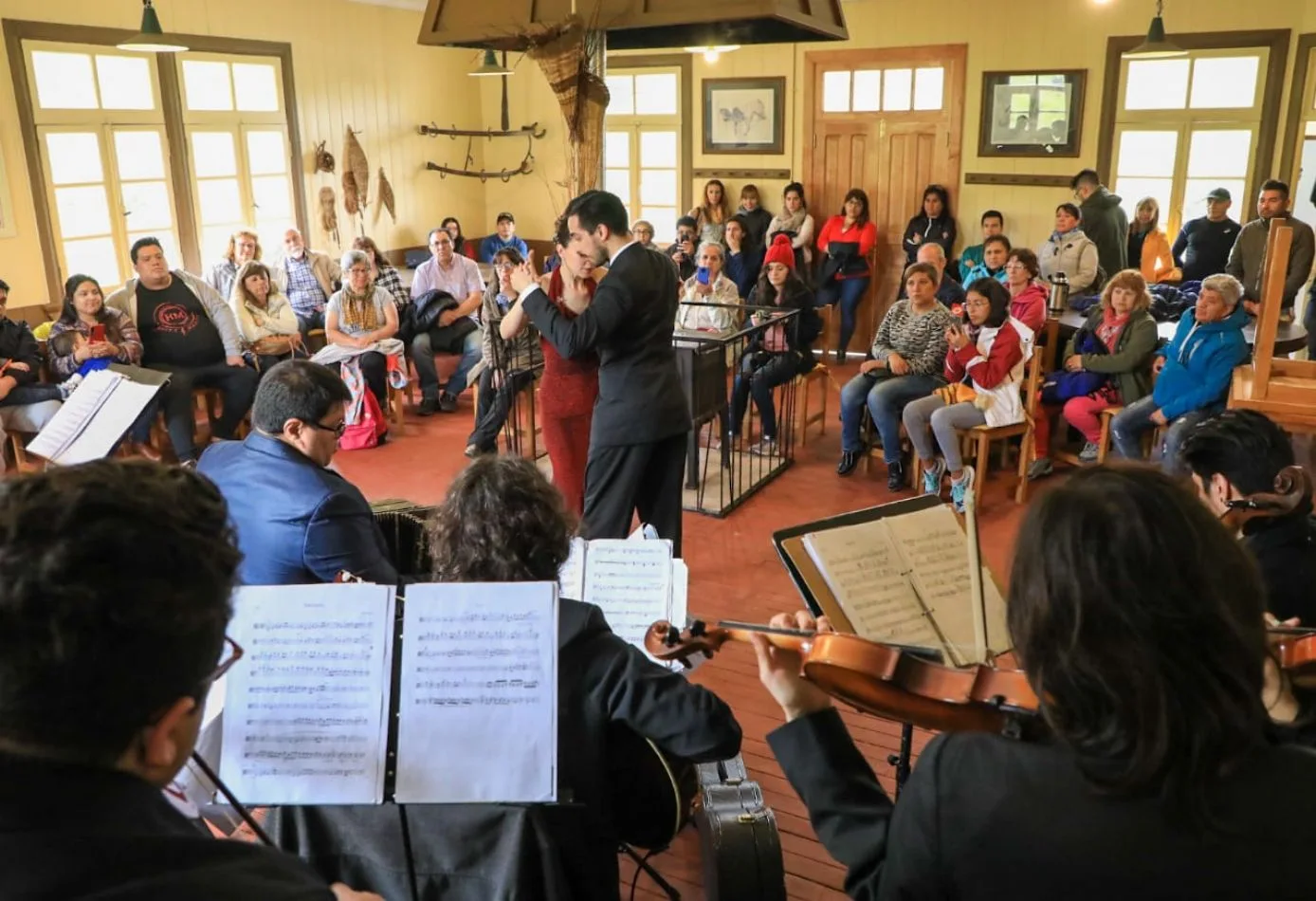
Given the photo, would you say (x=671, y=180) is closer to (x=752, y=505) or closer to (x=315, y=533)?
(x=752, y=505)

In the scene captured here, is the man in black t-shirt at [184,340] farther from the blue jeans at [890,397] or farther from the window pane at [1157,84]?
the window pane at [1157,84]

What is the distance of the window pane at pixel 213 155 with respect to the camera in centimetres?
678

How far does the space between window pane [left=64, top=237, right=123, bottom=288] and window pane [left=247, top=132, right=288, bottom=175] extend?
1.20 metres

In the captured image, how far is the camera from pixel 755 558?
4062 mm

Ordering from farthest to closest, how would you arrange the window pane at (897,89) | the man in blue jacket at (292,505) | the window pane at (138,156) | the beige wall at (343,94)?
the window pane at (897,89), the window pane at (138,156), the beige wall at (343,94), the man in blue jacket at (292,505)

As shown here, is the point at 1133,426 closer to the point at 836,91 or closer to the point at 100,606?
the point at 836,91

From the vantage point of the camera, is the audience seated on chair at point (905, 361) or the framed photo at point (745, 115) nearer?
the audience seated on chair at point (905, 361)

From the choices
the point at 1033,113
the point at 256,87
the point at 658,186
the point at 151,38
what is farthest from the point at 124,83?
the point at 1033,113

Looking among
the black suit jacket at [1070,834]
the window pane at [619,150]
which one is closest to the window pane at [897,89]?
the window pane at [619,150]

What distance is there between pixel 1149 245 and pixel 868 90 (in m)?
2.31

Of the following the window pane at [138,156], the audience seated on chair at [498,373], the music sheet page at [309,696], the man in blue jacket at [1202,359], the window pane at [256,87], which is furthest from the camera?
the window pane at [256,87]

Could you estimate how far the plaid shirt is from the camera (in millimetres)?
6402

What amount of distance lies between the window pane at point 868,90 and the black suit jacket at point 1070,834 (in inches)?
290

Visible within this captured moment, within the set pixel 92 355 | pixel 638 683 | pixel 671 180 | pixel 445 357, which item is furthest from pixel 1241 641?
pixel 671 180
